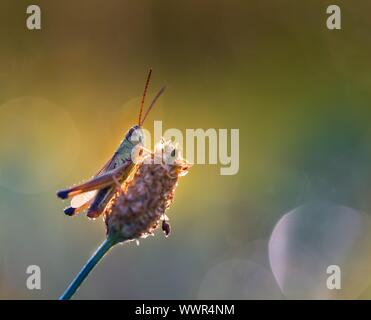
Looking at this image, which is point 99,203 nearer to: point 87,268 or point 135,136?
point 135,136

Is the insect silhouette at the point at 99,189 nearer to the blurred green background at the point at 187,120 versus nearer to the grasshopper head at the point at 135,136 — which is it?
the grasshopper head at the point at 135,136

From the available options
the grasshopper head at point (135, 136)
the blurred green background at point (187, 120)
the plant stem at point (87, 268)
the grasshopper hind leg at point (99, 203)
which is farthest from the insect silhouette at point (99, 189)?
the blurred green background at point (187, 120)

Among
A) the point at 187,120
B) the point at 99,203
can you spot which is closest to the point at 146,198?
the point at 99,203

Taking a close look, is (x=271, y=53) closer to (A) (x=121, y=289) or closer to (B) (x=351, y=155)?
(B) (x=351, y=155)

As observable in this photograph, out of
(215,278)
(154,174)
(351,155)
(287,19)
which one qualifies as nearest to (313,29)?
(287,19)
